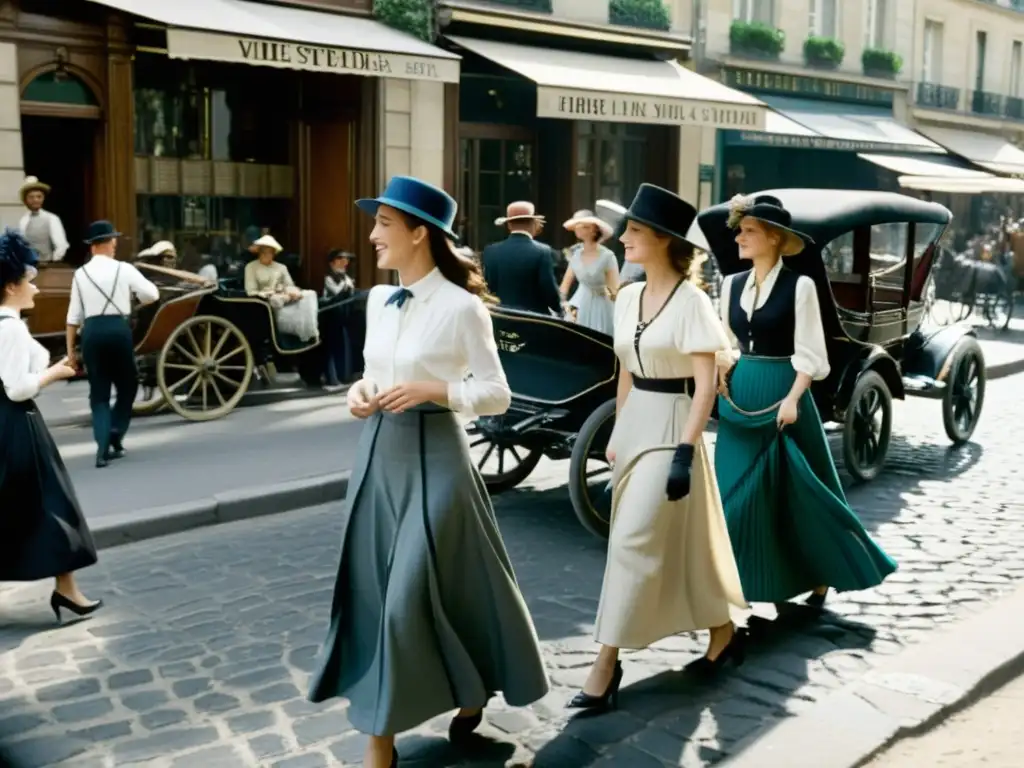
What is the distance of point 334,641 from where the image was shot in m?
3.62

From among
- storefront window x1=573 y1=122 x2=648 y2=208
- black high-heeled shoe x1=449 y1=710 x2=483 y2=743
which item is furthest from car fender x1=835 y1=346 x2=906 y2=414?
storefront window x1=573 y1=122 x2=648 y2=208

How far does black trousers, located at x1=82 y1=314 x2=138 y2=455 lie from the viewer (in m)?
8.08

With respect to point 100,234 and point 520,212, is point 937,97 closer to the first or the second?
point 520,212

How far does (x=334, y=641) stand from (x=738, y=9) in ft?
68.1

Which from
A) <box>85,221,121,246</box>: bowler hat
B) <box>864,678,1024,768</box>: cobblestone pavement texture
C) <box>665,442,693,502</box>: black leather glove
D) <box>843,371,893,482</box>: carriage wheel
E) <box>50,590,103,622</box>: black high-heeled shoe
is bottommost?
<box>864,678,1024,768</box>: cobblestone pavement texture

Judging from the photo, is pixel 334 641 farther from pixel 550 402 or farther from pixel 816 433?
pixel 550 402

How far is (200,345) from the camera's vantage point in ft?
32.7

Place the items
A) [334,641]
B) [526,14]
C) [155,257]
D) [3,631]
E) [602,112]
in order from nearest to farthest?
[334,641] < [3,631] < [155,257] < [602,112] < [526,14]

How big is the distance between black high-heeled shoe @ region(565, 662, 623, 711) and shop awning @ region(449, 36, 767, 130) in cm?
1110

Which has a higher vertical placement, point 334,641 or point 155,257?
point 155,257

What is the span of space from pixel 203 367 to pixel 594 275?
329 cm

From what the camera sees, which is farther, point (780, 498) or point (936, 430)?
point (936, 430)

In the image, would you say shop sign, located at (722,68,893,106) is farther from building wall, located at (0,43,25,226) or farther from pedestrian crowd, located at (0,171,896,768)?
pedestrian crowd, located at (0,171,896,768)

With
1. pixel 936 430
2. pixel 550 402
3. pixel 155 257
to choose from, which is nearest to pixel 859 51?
pixel 936 430
